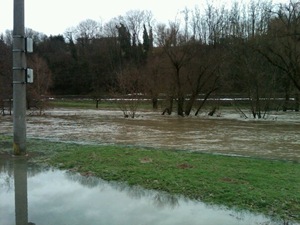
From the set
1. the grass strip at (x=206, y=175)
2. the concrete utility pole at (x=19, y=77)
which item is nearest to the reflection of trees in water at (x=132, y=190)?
the grass strip at (x=206, y=175)

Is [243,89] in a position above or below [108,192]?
above

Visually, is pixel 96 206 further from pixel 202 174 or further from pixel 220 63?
pixel 220 63

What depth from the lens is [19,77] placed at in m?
9.97

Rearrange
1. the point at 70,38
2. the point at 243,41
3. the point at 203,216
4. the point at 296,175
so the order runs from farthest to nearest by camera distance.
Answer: the point at 70,38
the point at 243,41
the point at 296,175
the point at 203,216

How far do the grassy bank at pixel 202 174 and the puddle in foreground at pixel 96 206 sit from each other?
1.26 ft

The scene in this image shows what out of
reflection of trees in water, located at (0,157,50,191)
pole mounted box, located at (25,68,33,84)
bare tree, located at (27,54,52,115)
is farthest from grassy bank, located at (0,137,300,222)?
bare tree, located at (27,54,52,115)

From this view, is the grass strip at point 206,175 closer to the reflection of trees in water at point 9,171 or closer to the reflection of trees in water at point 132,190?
the reflection of trees in water at point 132,190

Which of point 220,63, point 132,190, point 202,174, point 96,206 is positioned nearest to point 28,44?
point 132,190

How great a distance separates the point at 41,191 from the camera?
653 centimetres

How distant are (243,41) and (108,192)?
3300cm

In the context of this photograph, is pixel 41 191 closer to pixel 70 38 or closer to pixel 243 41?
pixel 243 41

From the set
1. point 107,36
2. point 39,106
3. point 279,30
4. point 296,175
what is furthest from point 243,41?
point 107,36

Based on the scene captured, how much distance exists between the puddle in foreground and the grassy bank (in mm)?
383

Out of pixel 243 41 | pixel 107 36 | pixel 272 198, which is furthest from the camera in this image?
pixel 107 36
